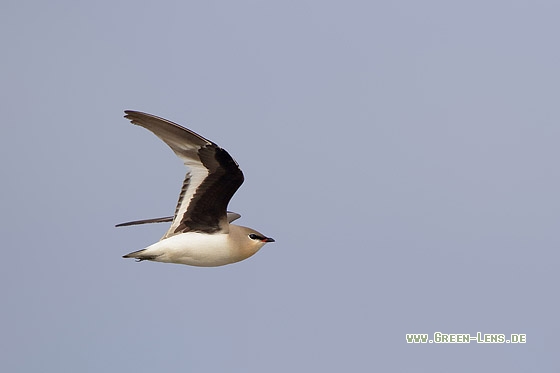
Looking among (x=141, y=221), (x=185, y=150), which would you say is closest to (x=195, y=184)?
(x=185, y=150)

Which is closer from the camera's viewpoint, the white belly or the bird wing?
the bird wing

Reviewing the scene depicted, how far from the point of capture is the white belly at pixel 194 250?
1861 centimetres

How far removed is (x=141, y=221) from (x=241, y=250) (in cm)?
240

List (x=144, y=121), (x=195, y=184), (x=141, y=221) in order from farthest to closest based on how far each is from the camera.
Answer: (x=141, y=221) < (x=195, y=184) < (x=144, y=121)

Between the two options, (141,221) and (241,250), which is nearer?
(241,250)

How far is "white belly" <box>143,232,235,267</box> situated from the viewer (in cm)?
1861

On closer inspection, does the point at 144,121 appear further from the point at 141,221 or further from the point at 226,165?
the point at 141,221

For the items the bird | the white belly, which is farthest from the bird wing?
the white belly

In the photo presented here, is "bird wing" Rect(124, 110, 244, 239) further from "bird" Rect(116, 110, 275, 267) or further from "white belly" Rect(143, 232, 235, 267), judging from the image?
"white belly" Rect(143, 232, 235, 267)

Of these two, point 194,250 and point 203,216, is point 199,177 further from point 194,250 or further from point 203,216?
point 194,250

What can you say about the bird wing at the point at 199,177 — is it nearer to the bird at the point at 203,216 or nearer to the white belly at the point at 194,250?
→ the bird at the point at 203,216

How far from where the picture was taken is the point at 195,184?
61.1 ft

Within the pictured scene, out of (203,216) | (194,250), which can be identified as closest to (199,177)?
(203,216)

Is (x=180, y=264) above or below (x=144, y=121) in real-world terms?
below
